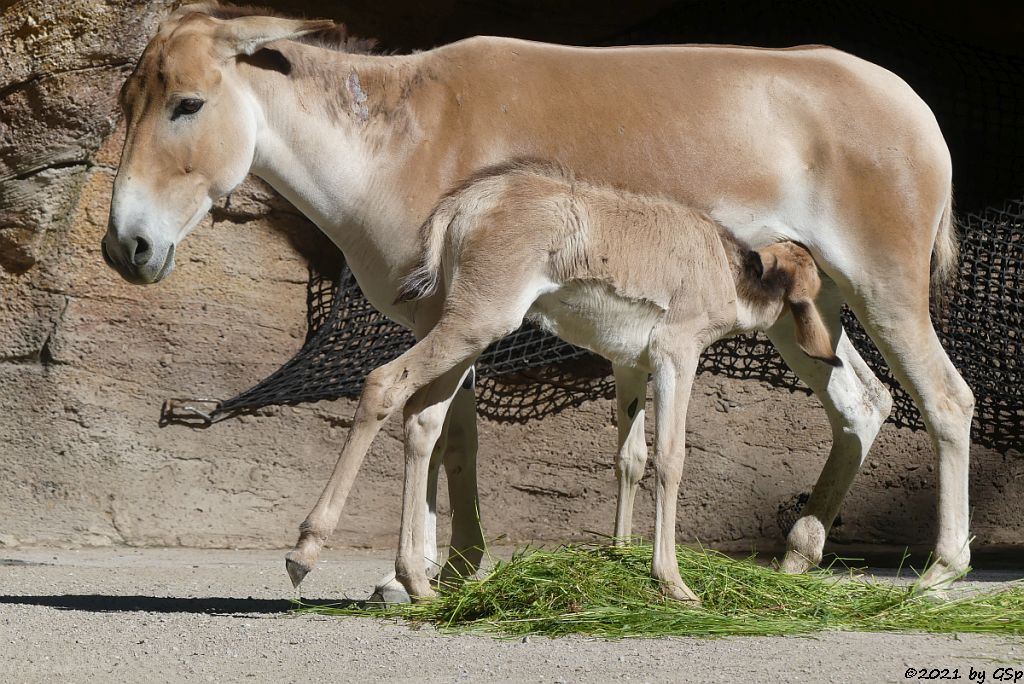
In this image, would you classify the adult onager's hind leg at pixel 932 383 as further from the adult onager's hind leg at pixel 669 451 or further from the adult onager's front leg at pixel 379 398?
the adult onager's front leg at pixel 379 398

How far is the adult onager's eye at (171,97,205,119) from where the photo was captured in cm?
452

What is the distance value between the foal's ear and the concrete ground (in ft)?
6.65

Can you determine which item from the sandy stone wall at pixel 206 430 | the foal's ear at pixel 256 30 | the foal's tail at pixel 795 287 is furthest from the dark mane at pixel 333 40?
the sandy stone wall at pixel 206 430

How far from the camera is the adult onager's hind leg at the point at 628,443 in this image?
4.92m

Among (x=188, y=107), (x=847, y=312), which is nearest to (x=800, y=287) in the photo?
(x=188, y=107)

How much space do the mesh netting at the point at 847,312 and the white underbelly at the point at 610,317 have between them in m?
2.59

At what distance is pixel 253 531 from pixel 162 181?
3.46 m

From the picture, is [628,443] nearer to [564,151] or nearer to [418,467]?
[418,467]

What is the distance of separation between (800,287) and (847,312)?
3.04 m

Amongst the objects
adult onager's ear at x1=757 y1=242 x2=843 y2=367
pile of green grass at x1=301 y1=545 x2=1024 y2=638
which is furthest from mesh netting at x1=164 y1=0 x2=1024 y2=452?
pile of green grass at x1=301 y1=545 x2=1024 y2=638

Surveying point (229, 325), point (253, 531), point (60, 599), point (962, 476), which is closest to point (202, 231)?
point (229, 325)

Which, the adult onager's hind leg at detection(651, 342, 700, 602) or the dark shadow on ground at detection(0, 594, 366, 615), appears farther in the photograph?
the dark shadow on ground at detection(0, 594, 366, 615)

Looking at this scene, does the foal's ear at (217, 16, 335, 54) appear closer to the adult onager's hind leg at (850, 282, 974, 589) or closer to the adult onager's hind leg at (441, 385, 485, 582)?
the adult onager's hind leg at (441, 385, 485, 582)

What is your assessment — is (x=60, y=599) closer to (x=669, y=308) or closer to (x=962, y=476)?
(x=669, y=308)
